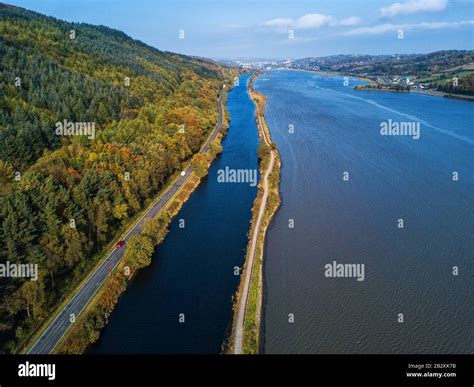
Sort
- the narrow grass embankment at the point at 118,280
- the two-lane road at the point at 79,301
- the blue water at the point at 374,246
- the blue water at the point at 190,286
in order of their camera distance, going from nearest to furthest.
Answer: the two-lane road at the point at 79,301 → the narrow grass embankment at the point at 118,280 → the blue water at the point at 190,286 → the blue water at the point at 374,246

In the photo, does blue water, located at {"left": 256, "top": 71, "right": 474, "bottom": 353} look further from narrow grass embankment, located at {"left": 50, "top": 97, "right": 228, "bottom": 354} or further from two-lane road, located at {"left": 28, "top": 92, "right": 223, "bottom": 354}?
two-lane road, located at {"left": 28, "top": 92, "right": 223, "bottom": 354}

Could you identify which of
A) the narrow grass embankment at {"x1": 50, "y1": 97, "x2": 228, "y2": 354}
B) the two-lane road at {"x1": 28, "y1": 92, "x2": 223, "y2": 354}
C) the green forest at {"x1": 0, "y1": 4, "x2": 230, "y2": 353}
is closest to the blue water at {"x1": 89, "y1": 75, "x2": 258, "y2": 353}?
the narrow grass embankment at {"x1": 50, "y1": 97, "x2": 228, "y2": 354}

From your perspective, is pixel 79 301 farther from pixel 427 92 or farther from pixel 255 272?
pixel 427 92

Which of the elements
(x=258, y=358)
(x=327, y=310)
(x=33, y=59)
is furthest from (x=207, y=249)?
(x=33, y=59)

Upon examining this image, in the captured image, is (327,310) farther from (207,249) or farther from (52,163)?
(52,163)

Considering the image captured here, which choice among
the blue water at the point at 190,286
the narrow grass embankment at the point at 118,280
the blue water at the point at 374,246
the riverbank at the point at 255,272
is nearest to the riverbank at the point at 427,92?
the blue water at the point at 374,246

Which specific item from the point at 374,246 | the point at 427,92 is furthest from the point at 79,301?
the point at 427,92

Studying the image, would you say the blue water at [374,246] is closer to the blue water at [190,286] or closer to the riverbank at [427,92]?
the blue water at [190,286]
